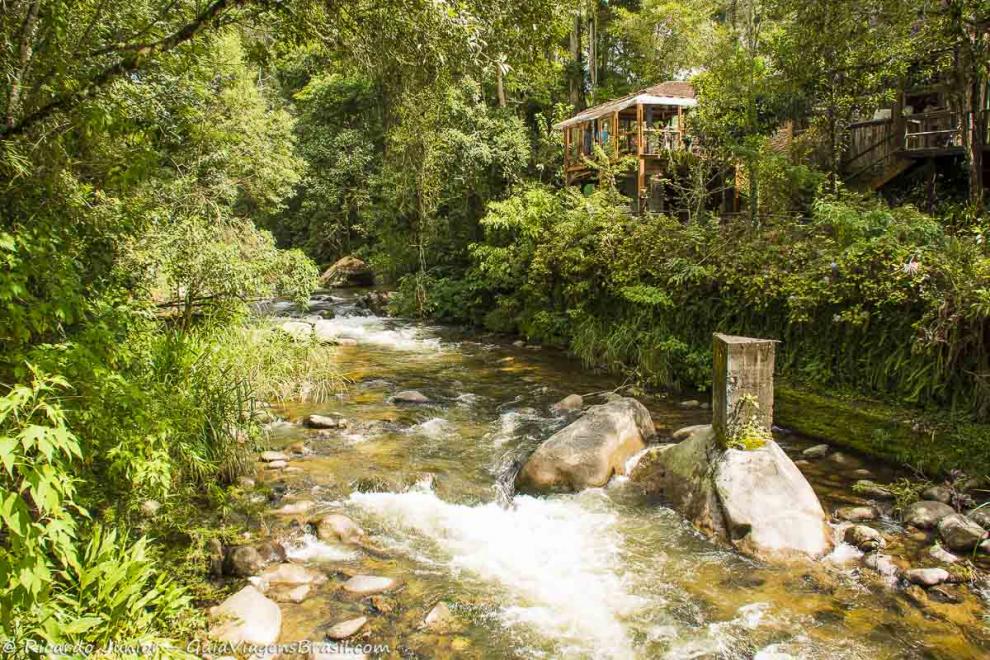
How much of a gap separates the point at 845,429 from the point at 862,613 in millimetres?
4189

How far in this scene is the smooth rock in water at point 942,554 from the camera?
18.8 feet

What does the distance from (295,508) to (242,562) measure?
1.34m

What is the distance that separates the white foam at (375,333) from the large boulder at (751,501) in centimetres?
928

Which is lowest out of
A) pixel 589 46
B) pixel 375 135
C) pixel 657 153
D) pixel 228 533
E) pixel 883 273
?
pixel 228 533

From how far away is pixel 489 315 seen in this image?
1761cm

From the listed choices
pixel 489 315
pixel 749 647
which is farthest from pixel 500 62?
pixel 489 315

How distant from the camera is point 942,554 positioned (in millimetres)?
5805

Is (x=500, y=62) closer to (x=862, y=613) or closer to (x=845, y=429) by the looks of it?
(x=862, y=613)

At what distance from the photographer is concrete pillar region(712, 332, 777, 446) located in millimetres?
6727

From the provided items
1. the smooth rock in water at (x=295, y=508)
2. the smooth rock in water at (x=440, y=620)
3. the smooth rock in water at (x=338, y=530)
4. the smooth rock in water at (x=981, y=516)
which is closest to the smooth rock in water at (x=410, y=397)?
the smooth rock in water at (x=295, y=508)

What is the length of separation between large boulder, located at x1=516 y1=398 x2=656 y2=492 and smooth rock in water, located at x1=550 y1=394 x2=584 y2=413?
2.00m

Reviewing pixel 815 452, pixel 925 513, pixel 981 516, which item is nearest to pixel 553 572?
pixel 925 513

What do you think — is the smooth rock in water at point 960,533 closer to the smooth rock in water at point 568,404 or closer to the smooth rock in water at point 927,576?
the smooth rock in water at point 927,576

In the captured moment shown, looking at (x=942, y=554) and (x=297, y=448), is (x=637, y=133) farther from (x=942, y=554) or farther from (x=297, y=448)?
(x=942, y=554)
